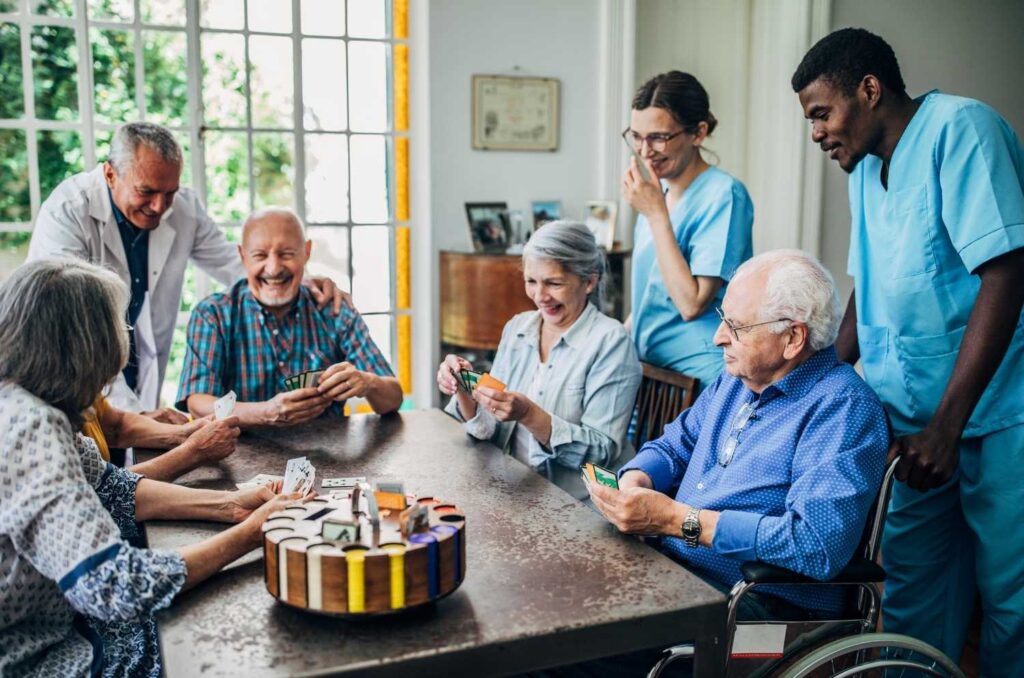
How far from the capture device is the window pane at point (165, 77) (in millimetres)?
4273

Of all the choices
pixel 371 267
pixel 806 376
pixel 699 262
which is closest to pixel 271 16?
pixel 371 267

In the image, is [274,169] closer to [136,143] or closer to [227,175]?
[227,175]

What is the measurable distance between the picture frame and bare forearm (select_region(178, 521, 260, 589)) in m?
3.49

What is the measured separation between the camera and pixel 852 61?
76.2 inches

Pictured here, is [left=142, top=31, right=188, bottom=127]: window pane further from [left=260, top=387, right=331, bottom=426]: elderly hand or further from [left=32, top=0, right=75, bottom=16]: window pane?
[left=260, top=387, right=331, bottom=426]: elderly hand

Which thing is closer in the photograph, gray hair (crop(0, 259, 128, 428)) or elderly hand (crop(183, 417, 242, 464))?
gray hair (crop(0, 259, 128, 428))

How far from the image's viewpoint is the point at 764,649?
1.64 m

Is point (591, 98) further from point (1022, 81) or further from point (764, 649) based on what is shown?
point (764, 649)

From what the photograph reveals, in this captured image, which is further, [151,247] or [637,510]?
[151,247]

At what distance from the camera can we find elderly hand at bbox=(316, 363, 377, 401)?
8.02 ft

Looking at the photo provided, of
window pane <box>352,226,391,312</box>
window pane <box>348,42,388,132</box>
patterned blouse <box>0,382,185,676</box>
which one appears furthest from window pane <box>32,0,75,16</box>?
patterned blouse <box>0,382,185,676</box>

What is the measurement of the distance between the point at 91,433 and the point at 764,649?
4.67 feet

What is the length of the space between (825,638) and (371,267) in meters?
3.56

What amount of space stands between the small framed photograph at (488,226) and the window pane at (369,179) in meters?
0.51
